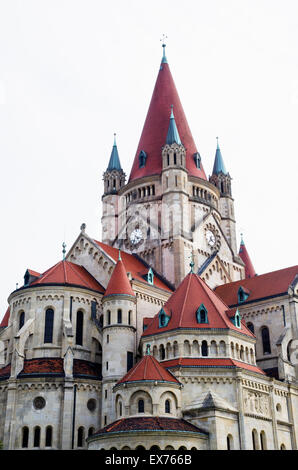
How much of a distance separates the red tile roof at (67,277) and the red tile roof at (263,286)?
39.5 ft

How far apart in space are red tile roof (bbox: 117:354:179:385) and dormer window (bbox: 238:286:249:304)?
1498 centimetres

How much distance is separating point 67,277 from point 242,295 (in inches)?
605

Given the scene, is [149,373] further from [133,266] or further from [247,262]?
[247,262]

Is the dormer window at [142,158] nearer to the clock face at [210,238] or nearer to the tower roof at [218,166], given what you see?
the clock face at [210,238]

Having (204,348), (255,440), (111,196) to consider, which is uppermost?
(111,196)

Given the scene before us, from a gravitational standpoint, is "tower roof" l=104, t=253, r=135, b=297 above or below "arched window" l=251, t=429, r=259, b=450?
above

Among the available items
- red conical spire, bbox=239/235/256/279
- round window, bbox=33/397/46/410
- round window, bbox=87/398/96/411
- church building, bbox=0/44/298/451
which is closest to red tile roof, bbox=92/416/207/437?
church building, bbox=0/44/298/451

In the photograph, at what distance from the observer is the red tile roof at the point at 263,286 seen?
5081 centimetres

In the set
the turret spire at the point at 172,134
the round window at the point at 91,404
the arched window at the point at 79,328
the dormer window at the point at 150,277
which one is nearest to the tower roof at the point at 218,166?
the turret spire at the point at 172,134

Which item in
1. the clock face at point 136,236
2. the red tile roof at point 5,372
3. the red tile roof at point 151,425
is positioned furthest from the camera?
the clock face at point 136,236

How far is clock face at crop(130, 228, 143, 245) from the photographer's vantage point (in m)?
57.9

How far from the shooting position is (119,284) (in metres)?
45.3

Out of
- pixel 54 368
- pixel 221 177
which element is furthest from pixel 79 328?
pixel 221 177

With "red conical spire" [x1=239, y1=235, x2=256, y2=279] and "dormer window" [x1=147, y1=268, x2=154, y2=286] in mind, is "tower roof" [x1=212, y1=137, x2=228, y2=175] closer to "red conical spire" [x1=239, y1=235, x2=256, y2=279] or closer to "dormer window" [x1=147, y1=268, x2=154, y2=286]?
"red conical spire" [x1=239, y1=235, x2=256, y2=279]
